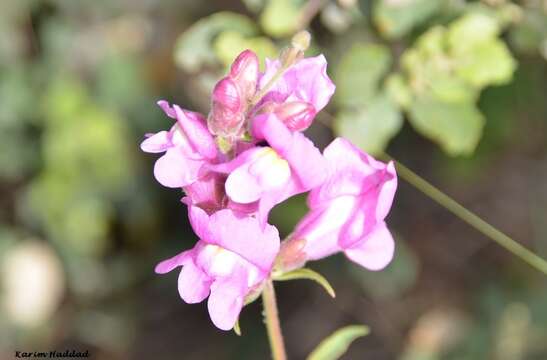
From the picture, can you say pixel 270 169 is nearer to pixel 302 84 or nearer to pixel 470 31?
pixel 302 84

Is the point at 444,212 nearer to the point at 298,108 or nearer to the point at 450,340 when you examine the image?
the point at 450,340

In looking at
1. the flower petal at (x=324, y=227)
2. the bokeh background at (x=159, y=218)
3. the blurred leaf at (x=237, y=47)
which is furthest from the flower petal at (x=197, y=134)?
the bokeh background at (x=159, y=218)

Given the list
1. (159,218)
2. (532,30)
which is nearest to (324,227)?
(532,30)

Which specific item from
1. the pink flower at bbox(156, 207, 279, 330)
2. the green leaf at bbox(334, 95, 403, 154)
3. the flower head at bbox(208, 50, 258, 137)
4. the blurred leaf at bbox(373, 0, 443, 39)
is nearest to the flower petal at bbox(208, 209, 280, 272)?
the pink flower at bbox(156, 207, 279, 330)

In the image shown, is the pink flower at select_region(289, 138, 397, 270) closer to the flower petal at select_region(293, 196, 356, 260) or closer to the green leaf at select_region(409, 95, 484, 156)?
the flower petal at select_region(293, 196, 356, 260)

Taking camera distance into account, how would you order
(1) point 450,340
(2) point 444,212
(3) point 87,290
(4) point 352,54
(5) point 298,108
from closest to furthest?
(5) point 298,108 < (4) point 352,54 < (1) point 450,340 < (3) point 87,290 < (2) point 444,212

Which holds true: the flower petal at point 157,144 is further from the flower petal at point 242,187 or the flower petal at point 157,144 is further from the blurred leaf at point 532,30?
the blurred leaf at point 532,30

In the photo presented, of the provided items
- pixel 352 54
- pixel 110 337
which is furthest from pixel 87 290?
pixel 352 54
